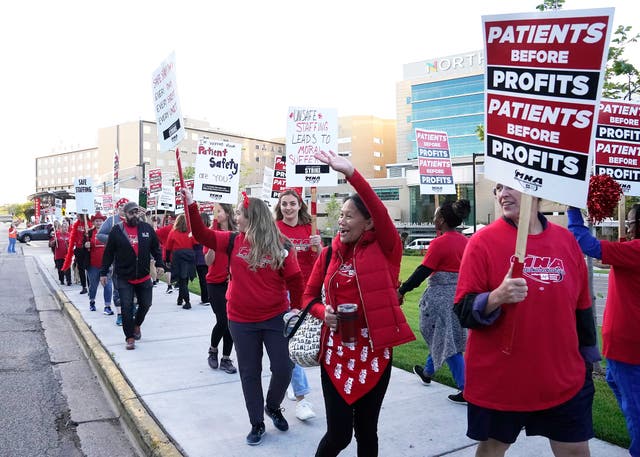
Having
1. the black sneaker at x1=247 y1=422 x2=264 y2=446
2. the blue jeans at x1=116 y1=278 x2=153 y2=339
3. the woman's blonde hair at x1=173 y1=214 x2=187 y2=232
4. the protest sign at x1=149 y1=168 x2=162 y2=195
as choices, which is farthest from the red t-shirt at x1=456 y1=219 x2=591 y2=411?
the protest sign at x1=149 y1=168 x2=162 y2=195

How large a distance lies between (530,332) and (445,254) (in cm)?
260

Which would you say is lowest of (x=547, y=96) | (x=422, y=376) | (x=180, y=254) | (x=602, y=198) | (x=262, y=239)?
(x=422, y=376)

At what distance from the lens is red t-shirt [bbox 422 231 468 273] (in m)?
5.15

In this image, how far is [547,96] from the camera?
2629 millimetres

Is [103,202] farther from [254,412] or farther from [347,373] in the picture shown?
[347,373]

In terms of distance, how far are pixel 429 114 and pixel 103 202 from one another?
8119 centimetres

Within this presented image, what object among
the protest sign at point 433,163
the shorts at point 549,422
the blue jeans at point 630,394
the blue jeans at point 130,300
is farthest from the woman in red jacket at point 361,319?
the protest sign at point 433,163

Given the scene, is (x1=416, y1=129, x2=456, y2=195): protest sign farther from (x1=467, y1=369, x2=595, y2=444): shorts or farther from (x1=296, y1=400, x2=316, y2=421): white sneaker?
(x1=467, y1=369, x2=595, y2=444): shorts

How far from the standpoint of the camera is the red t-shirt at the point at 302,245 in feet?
18.2

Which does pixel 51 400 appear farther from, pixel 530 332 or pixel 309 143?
pixel 530 332

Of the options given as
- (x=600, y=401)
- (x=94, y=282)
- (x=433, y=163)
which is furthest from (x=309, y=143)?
(x=94, y=282)

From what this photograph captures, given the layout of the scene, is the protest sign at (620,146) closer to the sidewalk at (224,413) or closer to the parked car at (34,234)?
the sidewalk at (224,413)

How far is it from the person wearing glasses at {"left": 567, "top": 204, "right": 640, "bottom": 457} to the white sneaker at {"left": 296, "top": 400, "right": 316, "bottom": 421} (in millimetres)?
2487

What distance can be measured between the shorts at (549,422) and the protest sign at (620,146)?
3354 millimetres
